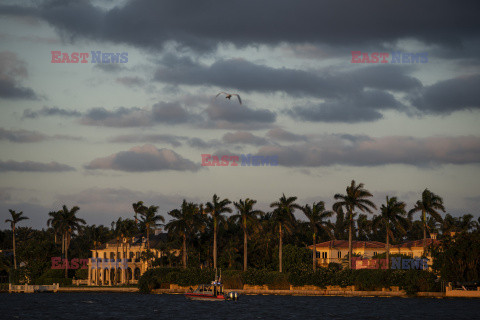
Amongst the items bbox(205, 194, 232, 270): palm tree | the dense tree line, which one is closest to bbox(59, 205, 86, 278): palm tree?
the dense tree line

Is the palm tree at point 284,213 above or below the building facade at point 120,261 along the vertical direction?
above

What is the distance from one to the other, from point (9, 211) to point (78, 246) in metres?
25.0

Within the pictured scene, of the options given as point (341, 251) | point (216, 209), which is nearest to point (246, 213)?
point (216, 209)

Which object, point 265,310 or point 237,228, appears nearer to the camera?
point 265,310

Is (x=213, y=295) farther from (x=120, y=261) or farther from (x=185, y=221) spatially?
(x=120, y=261)

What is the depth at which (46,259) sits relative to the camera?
149 m

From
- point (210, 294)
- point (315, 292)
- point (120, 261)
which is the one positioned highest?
point (120, 261)

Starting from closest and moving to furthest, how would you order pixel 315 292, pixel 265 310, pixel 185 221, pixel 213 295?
pixel 265 310, pixel 213 295, pixel 315 292, pixel 185 221

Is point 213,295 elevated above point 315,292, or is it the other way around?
point 213,295

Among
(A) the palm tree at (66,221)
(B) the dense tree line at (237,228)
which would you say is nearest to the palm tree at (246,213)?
(B) the dense tree line at (237,228)

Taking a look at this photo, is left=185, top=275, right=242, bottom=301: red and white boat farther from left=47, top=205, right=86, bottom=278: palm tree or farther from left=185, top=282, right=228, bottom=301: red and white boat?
left=47, top=205, right=86, bottom=278: palm tree

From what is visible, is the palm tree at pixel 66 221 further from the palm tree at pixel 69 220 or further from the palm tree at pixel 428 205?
the palm tree at pixel 428 205

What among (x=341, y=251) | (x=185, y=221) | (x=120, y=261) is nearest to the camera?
(x=185, y=221)

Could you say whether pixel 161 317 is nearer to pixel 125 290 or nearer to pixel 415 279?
pixel 415 279
